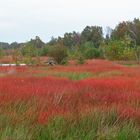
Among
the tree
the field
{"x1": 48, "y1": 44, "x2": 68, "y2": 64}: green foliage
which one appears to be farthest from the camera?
the tree

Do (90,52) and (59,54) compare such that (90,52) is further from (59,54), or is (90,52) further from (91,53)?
(59,54)

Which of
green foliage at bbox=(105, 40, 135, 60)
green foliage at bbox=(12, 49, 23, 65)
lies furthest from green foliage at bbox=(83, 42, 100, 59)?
green foliage at bbox=(12, 49, 23, 65)

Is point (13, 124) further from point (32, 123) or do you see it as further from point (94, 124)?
point (94, 124)

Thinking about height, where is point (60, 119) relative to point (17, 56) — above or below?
above

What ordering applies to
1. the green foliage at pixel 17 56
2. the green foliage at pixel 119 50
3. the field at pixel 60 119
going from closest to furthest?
1. the field at pixel 60 119
2. the green foliage at pixel 17 56
3. the green foliage at pixel 119 50

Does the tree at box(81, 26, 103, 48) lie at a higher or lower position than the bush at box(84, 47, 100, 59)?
higher

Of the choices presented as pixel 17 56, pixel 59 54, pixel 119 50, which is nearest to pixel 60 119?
pixel 17 56

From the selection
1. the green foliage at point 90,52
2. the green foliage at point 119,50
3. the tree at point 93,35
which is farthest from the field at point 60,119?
the tree at point 93,35

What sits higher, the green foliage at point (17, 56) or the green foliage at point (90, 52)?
the green foliage at point (17, 56)

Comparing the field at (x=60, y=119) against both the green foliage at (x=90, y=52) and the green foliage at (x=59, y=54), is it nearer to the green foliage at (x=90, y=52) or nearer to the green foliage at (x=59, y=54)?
the green foliage at (x=59, y=54)

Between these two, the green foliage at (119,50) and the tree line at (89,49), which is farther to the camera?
the green foliage at (119,50)

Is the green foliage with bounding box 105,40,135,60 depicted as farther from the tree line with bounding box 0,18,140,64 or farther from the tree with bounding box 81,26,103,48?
the tree with bounding box 81,26,103,48

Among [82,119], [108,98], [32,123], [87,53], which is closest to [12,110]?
[32,123]

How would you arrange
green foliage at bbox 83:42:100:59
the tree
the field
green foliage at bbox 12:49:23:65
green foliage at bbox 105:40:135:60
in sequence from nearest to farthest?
the field < green foliage at bbox 12:49:23:65 < green foliage at bbox 105:40:135:60 < green foliage at bbox 83:42:100:59 < the tree
